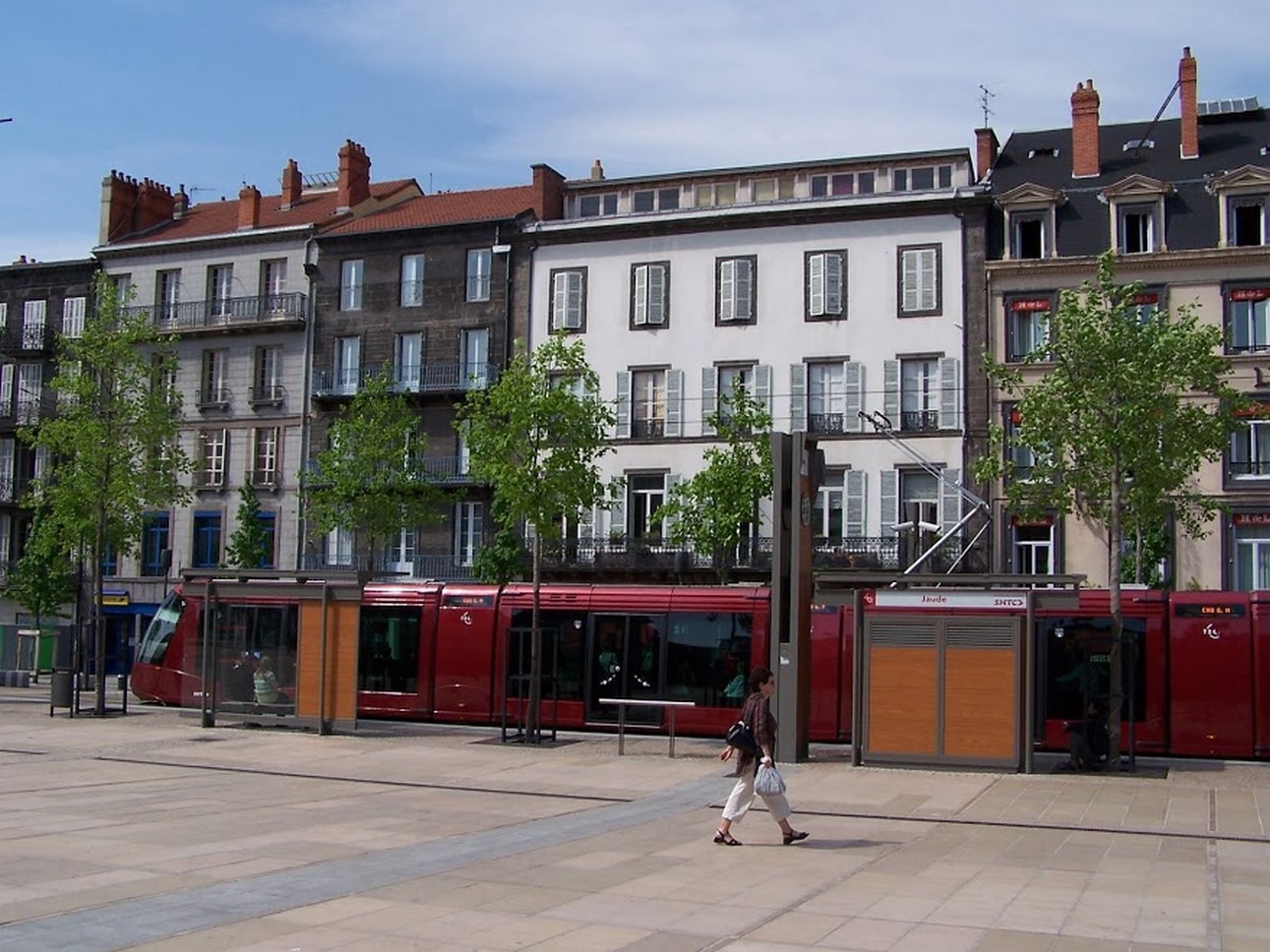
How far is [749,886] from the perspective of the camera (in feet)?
35.7

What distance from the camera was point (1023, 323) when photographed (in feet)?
130

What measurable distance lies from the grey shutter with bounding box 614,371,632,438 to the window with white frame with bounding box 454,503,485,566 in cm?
552

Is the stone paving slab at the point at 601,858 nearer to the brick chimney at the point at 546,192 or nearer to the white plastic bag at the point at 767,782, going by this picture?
the white plastic bag at the point at 767,782

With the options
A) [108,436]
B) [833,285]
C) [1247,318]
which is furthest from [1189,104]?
[108,436]

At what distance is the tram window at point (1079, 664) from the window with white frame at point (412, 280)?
2903 centimetres

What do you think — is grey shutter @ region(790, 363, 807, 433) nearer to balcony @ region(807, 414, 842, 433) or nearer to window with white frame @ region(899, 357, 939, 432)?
balcony @ region(807, 414, 842, 433)

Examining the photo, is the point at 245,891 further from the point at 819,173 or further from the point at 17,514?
the point at 17,514

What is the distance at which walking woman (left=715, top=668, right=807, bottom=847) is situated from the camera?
1281cm

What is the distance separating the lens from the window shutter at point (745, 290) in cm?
4256

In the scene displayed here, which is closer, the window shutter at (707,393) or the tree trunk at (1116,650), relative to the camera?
the tree trunk at (1116,650)

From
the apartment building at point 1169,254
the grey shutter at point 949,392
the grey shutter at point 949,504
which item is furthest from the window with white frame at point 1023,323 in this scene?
the grey shutter at point 949,504

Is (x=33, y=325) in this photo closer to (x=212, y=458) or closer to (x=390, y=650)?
(x=212, y=458)

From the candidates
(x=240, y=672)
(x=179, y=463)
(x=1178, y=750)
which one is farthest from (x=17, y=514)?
(x=1178, y=750)

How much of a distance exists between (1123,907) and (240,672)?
18.5 m
